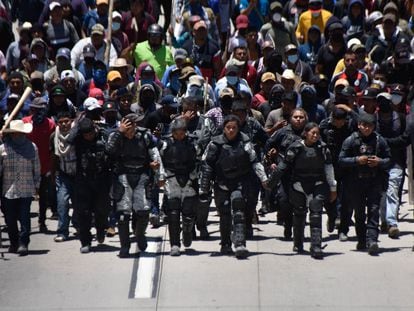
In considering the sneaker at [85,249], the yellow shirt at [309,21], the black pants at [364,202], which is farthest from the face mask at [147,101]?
the yellow shirt at [309,21]

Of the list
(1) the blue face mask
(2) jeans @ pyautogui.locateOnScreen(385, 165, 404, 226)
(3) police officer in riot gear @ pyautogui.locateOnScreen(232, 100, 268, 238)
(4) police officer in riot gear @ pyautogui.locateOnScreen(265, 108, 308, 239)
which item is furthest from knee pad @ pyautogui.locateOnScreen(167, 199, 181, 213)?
(1) the blue face mask

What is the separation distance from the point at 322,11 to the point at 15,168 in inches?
336

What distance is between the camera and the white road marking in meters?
16.5

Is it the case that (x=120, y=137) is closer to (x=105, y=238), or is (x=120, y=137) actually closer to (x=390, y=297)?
(x=105, y=238)

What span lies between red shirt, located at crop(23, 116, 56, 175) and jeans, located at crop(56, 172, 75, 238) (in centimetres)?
54

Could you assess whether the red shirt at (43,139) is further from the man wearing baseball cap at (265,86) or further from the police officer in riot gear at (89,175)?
the man wearing baseball cap at (265,86)

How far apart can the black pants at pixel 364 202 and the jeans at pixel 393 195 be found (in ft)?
2.48

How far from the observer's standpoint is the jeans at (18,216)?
18.3 meters

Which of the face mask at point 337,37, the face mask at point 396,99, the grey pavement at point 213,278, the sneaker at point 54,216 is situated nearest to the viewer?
the grey pavement at point 213,278

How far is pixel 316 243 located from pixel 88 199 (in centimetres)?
297

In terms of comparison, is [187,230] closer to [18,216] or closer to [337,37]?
[18,216]

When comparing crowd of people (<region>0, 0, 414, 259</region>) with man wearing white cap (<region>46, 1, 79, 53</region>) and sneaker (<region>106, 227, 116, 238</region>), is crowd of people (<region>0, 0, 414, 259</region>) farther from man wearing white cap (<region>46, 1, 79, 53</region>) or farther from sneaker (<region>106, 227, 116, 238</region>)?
sneaker (<region>106, 227, 116, 238</region>)

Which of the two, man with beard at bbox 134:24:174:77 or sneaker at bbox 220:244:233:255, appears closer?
sneaker at bbox 220:244:233:255

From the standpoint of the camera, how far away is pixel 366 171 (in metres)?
18.3
